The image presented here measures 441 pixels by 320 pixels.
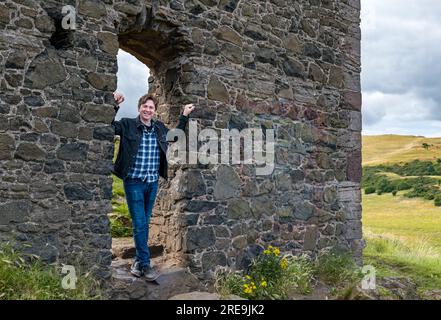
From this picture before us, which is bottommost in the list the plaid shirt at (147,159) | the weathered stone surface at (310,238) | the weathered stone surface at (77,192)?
the weathered stone surface at (310,238)

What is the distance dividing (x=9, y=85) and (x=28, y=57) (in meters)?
0.41

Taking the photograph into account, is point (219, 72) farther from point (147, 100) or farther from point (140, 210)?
point (140, 210)

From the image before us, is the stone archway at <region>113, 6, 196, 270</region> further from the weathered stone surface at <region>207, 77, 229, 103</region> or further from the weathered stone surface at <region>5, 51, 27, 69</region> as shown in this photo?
the weathered stone surface at <region>5, 51, 27, 69</region>

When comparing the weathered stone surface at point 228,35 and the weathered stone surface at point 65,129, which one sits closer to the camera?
the weathered stone surface at point 65,129

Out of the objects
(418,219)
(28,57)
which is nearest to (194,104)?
(28,57)

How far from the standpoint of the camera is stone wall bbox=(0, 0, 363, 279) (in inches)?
235

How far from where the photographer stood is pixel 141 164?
6.36 metres

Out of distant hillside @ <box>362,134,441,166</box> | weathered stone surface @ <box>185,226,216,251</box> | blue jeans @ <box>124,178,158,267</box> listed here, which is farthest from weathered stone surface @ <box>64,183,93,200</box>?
distant hillside @ <box>362,134,441,166</box>

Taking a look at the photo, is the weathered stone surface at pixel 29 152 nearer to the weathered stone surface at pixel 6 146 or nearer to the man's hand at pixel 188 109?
the weathered stone surface at pixel 6 146

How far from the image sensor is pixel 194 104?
7340mm

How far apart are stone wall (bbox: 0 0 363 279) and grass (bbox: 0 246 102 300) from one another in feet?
0.64

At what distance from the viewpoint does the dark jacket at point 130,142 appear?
6316mm

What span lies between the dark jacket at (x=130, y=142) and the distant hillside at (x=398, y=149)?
4911 centimetres

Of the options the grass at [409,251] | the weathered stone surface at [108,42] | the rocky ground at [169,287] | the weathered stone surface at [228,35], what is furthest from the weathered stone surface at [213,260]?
the grass at [409,251]
